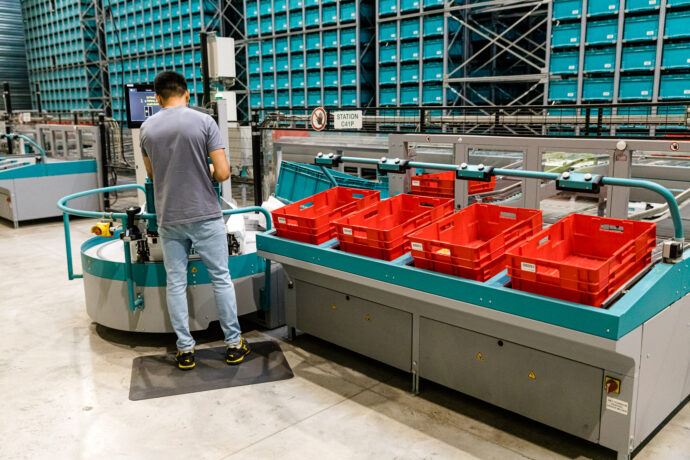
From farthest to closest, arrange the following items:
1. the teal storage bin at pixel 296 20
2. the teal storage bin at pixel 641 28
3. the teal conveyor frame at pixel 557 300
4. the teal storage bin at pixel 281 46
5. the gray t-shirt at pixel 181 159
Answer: the teal storage bin at pixel 281 46, the teal storage bin at pixel 296 20, the teal storage bin at pixel 641 28, the gray t-shirt at pixel 181 159, the teal conveyor frame at pixel 557 300

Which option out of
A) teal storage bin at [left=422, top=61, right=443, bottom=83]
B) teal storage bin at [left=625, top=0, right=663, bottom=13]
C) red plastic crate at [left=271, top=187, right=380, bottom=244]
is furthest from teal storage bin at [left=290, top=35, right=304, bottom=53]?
red plastic crate at [left=271, top=187, right=380, bottom=244]

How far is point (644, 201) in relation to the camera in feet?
12.7

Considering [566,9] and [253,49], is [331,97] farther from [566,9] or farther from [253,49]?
[566,9]

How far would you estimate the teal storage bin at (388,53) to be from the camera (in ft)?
33.2

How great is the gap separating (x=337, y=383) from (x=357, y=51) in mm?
8347

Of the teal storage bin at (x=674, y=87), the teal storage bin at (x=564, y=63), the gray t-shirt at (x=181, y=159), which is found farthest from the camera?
the teal storage bin at (x=564, y=63)

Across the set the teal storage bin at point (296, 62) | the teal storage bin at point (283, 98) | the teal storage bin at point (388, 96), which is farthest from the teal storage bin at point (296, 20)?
the teal storage bin at point (388, 96)

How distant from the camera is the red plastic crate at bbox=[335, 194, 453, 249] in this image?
2.99 meters

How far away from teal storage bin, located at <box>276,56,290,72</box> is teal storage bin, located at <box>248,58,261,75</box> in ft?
1.97

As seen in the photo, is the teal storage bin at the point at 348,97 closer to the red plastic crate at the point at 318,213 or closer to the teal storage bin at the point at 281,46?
the teal storage bin at the point at 281,46

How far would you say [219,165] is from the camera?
10.5 feet

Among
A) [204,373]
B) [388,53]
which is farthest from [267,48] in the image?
[204,373]

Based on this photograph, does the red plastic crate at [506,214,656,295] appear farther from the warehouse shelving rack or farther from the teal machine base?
the warehouse shelving rack

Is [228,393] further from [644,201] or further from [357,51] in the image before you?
[357,51]
